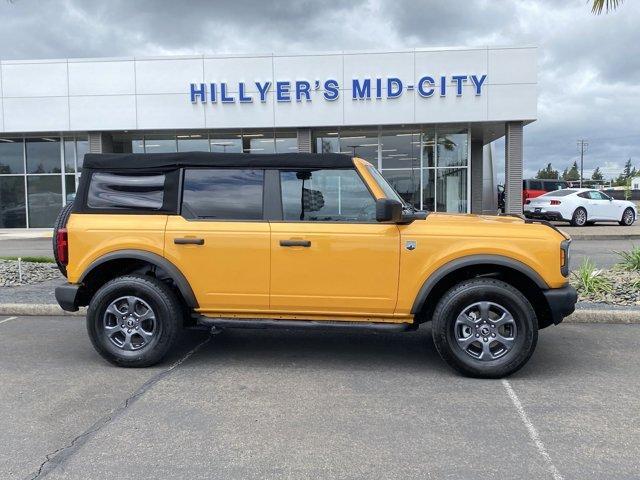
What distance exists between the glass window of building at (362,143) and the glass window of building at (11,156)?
44.3 ft

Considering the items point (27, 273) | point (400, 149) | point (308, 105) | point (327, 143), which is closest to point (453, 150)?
point (400, 149)

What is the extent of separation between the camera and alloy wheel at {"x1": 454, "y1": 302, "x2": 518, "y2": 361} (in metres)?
4.63

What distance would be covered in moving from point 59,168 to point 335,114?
39.4 ft

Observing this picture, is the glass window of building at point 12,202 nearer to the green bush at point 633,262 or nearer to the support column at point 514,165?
the support column at point 514,165

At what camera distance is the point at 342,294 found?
479 cm

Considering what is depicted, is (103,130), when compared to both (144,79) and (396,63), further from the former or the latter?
(396,63)

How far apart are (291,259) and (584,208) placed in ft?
64.4

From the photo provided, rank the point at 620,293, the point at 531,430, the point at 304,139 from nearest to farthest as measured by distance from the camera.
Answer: the point at 531,430, the point at 620,293, the point at 304,139

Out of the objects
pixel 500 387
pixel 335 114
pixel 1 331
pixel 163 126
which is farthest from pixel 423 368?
pixel 163 126

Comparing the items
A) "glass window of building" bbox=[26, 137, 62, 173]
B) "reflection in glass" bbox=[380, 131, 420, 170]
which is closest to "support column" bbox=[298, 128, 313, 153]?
"reflection in glass" bbox=[380, 131, 420, 170]

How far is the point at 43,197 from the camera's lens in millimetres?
23312

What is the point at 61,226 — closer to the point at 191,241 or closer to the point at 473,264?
the point at 191,241

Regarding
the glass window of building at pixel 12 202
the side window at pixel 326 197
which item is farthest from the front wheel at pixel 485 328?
the glass window of building at pixel 12 202

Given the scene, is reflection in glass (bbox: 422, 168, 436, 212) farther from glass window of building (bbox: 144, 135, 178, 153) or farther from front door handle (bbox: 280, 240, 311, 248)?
front door handle (bbox: 280, 240, 311, 248)
